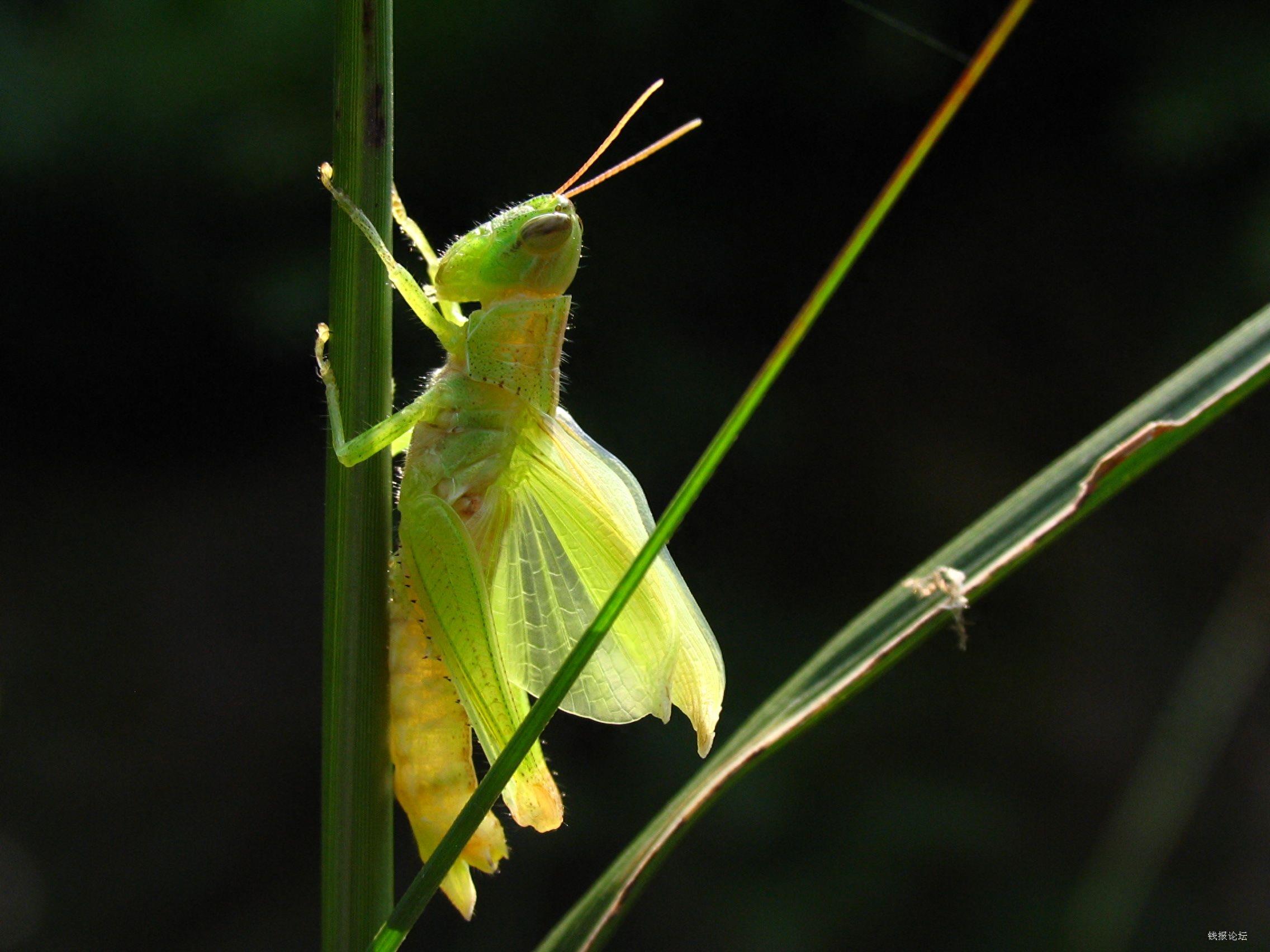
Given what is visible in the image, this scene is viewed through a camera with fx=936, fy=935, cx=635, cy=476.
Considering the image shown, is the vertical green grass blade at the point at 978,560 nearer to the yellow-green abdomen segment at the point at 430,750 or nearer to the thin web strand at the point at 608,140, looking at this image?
the yellow-green abdomen segment at the point at 430,750

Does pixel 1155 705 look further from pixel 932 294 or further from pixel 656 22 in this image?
pixel 656 22

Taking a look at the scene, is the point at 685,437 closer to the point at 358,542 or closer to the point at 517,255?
the point at 517,255

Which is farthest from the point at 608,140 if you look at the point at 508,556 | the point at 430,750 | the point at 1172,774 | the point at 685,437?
the point at 1172,774

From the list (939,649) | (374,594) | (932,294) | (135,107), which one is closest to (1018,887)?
(939,649)

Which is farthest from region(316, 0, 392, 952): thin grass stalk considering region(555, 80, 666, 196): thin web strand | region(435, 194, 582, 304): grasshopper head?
region(435, 194, 582, 304): grasshopper head

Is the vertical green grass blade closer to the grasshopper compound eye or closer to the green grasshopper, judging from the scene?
the green grasshopper
